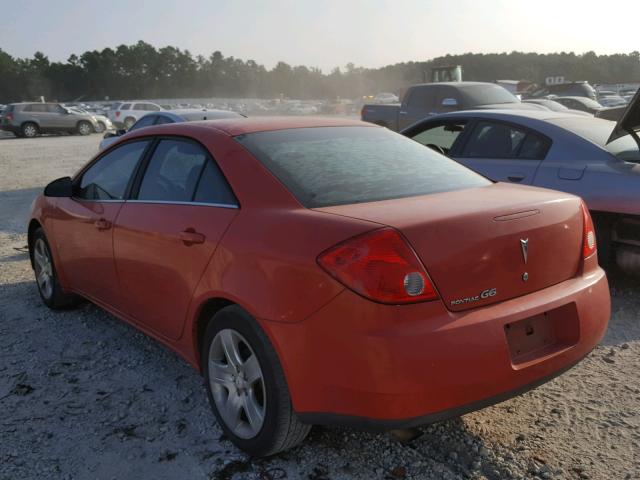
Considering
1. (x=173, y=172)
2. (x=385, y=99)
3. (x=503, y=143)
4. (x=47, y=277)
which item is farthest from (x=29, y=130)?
(x=385, y=99)

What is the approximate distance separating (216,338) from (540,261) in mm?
1517

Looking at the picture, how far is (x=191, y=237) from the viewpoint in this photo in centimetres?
294

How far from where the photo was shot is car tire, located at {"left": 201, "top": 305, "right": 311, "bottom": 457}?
8.20ft

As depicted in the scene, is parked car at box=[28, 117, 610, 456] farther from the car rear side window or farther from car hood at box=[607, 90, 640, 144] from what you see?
the car rear side window

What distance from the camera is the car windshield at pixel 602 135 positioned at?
4.88m

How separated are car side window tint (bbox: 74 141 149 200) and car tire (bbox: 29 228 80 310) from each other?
78 cm

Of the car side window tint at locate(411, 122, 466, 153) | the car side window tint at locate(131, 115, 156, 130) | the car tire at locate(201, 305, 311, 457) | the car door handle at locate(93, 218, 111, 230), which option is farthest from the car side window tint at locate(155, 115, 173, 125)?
the car tire at locate(201, 305, 311, 457)

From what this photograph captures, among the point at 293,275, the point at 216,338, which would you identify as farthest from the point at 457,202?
the point at 216,338

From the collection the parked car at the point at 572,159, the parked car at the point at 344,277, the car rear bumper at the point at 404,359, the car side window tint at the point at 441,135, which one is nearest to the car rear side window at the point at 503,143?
the parked car at the point at 572,159

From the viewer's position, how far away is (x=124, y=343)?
416 cm

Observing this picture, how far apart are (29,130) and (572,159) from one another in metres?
30.9

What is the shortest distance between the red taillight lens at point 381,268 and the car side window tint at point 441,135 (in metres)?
4.48

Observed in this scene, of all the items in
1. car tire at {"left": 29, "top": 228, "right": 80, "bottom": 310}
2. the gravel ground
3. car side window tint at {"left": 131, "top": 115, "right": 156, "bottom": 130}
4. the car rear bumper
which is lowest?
the gravel ground

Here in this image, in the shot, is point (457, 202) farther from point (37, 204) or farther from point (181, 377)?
point (37, 204)
